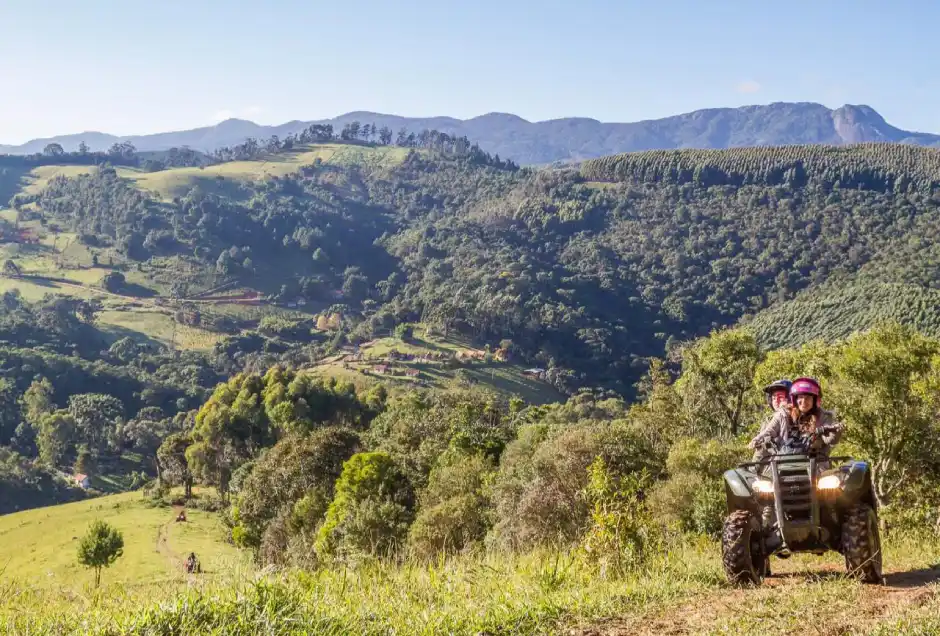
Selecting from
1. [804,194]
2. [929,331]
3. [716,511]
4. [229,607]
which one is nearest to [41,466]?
[716,511]

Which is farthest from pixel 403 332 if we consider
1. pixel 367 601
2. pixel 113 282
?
pixel 367 601

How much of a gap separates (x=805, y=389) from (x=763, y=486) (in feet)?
3.43

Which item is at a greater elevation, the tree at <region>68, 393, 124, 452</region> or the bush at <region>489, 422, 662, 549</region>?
the bush at <region>489, 422, 662, 549</region>

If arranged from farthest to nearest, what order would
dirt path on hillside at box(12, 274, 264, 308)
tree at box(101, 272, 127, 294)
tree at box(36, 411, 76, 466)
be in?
tree at box(101, 272, 127, 294) < dirt path on hillside at box(12, 274, 264, 308) < tree at box(36, 411, 76, 466)

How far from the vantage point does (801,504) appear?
5.79 m

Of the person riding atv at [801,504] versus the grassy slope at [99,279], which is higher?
the person riding atv at [801,504]

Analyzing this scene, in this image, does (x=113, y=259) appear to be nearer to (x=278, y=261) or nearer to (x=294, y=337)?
(x=278, y=261)

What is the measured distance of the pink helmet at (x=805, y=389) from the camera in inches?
251

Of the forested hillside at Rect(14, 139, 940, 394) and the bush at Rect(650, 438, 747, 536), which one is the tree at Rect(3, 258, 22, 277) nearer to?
the forested hillside at Rect(14, 139, 940, 394)

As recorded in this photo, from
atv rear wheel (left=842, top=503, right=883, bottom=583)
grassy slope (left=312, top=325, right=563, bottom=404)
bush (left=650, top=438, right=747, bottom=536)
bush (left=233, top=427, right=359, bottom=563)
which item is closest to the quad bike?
atv rear wheel (left=842, top=503, right=883, bottom=583)

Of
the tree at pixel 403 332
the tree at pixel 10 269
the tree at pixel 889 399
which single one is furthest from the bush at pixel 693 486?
the tree at pixel 10 269

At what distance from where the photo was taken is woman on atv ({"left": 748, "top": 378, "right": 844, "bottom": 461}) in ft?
20.5

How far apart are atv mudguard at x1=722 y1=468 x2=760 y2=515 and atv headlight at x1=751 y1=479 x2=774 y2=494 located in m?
0.10

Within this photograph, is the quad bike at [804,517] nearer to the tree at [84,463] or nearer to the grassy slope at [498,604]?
the grassy slope at [498,604]
